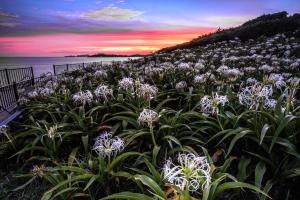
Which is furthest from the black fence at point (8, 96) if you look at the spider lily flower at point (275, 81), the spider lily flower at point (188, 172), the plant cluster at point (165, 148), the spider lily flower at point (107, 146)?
the spider lily flower at point (188, 172)

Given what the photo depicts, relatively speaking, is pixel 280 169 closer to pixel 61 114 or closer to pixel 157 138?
pixel 157 138

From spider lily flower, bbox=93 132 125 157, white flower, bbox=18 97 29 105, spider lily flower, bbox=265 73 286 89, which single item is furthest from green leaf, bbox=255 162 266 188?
white flower, bbox=18 97 29 105

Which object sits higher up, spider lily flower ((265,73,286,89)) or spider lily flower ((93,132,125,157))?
spider lily flower ((265,73,286,89))

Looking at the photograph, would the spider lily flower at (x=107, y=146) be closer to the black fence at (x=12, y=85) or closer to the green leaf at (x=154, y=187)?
the green leaf at (x=154, y=187)

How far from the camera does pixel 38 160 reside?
4.87 meters

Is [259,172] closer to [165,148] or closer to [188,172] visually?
[165,148]

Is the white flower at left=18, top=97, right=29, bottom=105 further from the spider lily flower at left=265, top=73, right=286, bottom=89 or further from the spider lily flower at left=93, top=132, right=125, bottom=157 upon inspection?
the spider lily flower at left=265, top=73, right=286, bottom=89

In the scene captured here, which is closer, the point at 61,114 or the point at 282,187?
the point at 282,187

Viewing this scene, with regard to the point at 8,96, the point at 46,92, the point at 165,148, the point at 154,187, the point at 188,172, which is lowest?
the point at 8,96

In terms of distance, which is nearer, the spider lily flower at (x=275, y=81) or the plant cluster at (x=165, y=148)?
the plant cluster at (x=165, y=148)

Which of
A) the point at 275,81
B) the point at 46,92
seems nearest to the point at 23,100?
the point at 46,92

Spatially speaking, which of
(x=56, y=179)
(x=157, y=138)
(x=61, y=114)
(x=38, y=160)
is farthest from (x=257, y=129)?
(x=61, y=114)

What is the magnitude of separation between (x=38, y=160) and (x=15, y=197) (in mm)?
925

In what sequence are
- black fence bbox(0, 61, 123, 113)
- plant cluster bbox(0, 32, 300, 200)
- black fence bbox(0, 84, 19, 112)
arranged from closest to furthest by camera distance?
plant cluster bbox(0, 32, 300, 200)
black fence bbox(0, 61, 123, 113)
black fence bbox(0, 84, 19, 112)
